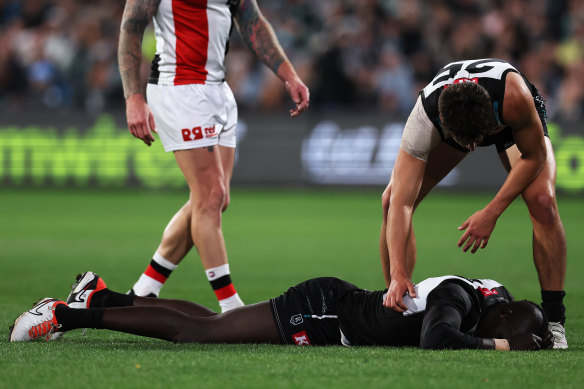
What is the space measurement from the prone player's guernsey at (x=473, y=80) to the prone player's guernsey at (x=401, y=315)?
0.85 m

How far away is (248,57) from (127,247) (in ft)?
28.3

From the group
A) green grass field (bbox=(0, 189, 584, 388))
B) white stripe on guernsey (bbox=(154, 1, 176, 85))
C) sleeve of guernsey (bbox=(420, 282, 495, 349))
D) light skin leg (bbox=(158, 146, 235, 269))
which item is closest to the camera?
green grass field (bbox=(0, 189, 584, 388))

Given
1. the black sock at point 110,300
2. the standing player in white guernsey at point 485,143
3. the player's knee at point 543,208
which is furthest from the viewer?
the black sock at point 110,300

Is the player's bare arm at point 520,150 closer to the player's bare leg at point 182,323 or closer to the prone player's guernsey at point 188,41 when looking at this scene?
the player's bare leg at point 182,323

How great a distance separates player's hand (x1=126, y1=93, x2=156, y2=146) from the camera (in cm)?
558

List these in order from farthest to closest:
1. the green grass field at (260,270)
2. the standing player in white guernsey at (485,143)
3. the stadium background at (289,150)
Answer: the stadium background at (289,150), the standing player in white guernsey at (485,143), the green grass field at (260,270)

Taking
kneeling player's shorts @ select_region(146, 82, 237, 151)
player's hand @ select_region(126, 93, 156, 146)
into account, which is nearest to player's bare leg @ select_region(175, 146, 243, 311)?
kneeling player's shorts @ select_region(146, 82, 237, 151)

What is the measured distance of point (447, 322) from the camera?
14.8 feet

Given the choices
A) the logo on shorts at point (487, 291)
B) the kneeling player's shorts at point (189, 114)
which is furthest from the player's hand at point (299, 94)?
the logo on shorts at point (487, 291)

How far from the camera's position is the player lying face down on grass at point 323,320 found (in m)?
4.72

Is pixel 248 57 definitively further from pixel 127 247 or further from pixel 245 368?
pixel 245 368

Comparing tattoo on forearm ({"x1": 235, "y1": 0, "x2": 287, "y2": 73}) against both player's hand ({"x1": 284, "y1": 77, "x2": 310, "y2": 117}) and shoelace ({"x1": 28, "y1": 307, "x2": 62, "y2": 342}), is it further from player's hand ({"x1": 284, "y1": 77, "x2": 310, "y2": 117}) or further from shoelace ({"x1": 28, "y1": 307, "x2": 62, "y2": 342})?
shoelace ({"x1": 28, "y1": 307, "x2": 62, "y2": 342})

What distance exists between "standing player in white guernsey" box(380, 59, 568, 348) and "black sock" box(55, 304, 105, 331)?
4.97 ft

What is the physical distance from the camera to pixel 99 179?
16516 mm
